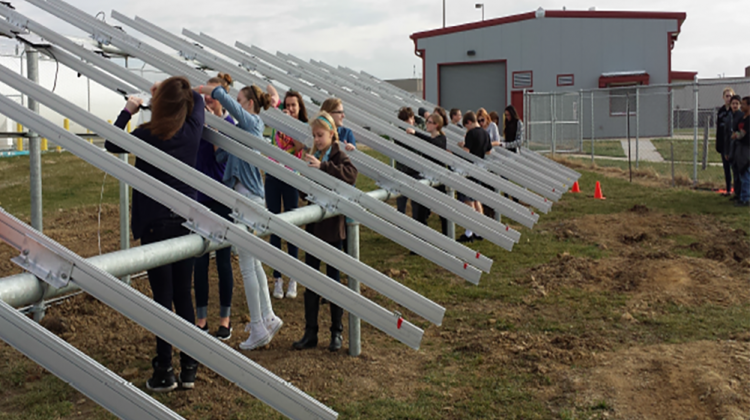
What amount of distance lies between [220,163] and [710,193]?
10.8 m

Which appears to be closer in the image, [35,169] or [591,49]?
[35,169]

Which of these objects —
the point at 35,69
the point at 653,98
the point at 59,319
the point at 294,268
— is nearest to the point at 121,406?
the point at 294,268

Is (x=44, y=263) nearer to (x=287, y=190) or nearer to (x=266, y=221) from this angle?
(x=266, y=221)

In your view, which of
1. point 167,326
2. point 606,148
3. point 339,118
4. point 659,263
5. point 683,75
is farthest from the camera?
point 683,75

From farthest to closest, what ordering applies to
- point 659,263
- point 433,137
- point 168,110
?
point 433,137
point 659,263
point 168,110

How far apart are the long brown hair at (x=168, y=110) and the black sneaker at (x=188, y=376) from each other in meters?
1.41

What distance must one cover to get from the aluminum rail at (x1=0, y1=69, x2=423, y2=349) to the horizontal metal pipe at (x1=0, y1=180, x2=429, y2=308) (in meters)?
0.11

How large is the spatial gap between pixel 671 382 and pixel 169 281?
3.08 m

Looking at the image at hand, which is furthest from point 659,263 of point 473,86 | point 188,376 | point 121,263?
point 473,86

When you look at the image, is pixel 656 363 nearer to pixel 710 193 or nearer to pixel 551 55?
pixel 710 193

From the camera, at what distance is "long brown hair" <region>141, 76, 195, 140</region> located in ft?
12.5

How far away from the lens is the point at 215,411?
3760 millimetres

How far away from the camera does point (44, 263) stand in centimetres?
220

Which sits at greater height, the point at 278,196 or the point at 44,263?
the point at 44,263
